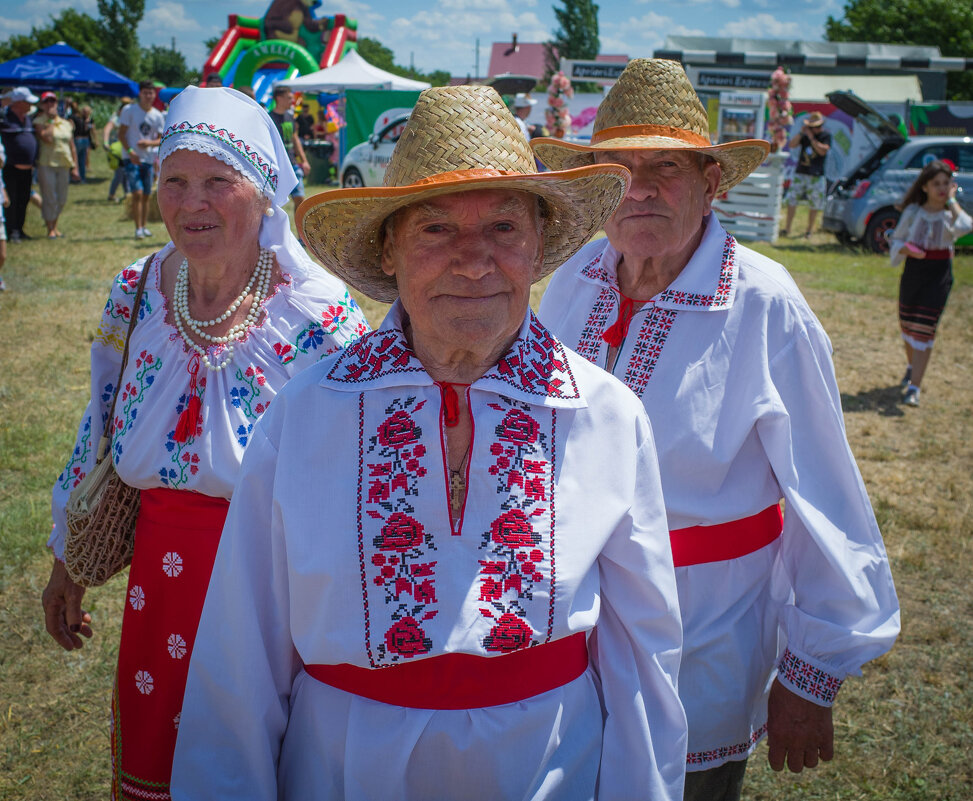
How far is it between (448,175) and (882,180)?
47.2 feet

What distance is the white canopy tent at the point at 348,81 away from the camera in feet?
70.1

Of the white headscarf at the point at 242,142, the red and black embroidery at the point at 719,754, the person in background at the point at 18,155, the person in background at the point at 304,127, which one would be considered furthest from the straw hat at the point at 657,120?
the person in background at the point at 304,127

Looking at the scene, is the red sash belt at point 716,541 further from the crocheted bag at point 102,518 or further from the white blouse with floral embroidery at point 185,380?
the crocheted bag at point 102,518

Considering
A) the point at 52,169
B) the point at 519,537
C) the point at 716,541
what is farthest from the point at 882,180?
the point at 519,537

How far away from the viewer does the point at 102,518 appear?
88.5 inches

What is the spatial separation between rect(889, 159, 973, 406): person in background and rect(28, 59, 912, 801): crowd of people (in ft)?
19.8

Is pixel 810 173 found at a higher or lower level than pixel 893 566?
higher

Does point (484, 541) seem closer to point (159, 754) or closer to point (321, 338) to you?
point (321, 338)

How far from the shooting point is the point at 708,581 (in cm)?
206

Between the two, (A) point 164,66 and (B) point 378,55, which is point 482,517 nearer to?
(A) point 164,66

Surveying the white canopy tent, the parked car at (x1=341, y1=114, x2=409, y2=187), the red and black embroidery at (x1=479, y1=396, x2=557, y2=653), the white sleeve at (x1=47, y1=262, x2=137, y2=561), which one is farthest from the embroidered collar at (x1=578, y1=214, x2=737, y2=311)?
the white canopy tent

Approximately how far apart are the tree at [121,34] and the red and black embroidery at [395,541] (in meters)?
67.2

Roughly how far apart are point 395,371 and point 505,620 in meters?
0.51

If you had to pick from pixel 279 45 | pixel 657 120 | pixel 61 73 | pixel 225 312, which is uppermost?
pixel 279 45
